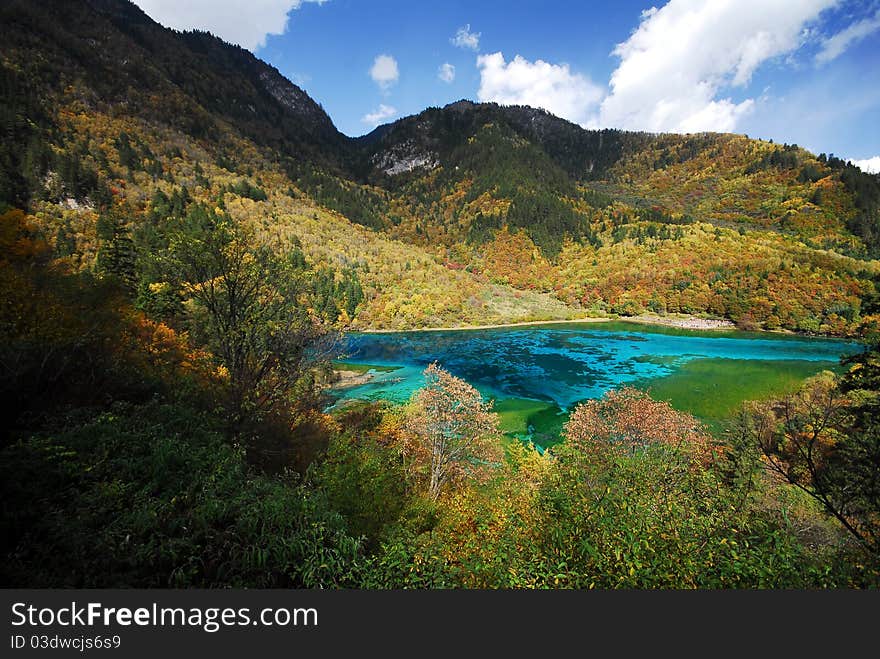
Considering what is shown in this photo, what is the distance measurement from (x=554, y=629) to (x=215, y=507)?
18.4 ft

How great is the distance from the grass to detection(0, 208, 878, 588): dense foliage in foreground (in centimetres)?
2171

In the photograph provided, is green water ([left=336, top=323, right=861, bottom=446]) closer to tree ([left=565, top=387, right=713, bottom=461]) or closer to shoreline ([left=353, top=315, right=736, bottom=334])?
shoreline ([left=353, top=315, right=736, bottom=334])

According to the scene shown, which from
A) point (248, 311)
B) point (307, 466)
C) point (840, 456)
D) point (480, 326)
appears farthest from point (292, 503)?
point (480, 326)

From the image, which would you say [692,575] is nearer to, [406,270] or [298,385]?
[298,385]

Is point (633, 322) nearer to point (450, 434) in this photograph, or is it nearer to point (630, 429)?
point (630, 429)

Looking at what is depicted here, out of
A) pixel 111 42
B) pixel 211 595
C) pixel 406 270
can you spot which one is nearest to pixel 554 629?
pixel 211 595

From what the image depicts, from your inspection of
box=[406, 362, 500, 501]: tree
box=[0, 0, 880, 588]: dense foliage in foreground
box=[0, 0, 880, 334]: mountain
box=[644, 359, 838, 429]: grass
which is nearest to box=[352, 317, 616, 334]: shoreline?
box=[0, 0, 880, 334]: mountain

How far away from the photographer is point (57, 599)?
395cm

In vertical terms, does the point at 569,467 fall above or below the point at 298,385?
below

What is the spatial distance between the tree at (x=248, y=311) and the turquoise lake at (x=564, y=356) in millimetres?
24302

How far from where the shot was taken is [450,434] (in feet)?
67.4

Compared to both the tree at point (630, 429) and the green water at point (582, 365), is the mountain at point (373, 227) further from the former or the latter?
the tree at point (630, 429)

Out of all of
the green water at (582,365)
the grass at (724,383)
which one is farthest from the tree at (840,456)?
the green water at (582,365)

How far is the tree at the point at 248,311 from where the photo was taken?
46.1ft
